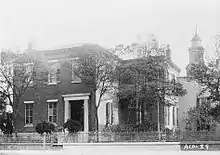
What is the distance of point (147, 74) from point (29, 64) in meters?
3.84

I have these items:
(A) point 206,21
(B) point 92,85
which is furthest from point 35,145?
(A) point 206,21

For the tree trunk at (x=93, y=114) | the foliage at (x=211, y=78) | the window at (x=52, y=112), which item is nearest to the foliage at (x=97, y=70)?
the tree trunk at (x=93, y=114)

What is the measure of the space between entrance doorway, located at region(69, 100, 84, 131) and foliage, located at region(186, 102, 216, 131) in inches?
153

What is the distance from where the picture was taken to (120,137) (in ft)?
39.0

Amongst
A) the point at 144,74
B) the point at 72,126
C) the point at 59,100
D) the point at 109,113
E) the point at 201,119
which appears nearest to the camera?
the point at 201,119

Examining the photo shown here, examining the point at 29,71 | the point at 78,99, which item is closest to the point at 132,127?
the point at 78,99

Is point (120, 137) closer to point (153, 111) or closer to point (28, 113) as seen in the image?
point (153, 111)

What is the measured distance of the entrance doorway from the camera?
15398mm

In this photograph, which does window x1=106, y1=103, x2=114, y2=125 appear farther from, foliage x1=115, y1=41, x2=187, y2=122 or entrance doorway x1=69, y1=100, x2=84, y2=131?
foliage x1=115, y1=41, x2=187, y2=122

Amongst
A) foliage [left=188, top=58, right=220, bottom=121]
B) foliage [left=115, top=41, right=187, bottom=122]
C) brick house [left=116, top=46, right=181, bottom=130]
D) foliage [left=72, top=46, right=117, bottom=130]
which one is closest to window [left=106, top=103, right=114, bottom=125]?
brick house [left=116, top=46, right=181, bottom=130]

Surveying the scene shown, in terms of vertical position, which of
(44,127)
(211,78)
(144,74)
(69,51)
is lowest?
(44,127)

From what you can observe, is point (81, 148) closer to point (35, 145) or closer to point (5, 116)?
point (35, 145)

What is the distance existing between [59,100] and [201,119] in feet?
17.3

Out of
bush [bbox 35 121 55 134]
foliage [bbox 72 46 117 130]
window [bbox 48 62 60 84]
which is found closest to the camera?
foliage [bbox 72 46 117 130]
